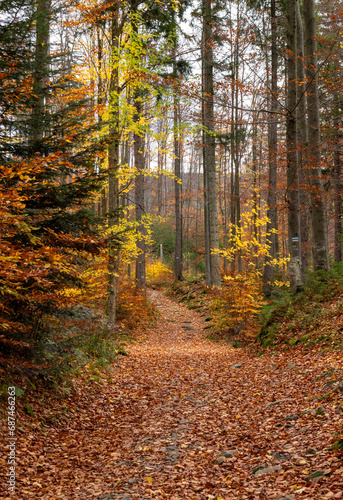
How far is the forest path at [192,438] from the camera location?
11.8 feet

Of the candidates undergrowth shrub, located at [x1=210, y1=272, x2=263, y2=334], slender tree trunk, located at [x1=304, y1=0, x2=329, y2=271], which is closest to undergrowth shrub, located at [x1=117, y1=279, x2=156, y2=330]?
undergrowth shrub, located at [x1=210, y1=272, x2=263, y2=334]

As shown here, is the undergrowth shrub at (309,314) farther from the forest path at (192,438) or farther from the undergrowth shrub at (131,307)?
the undergrowth shrub at (131,307)

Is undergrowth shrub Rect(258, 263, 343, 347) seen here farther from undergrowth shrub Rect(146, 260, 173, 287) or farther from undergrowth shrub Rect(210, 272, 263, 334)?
undergrowth shrub Rect(146, 260, 173, 287)

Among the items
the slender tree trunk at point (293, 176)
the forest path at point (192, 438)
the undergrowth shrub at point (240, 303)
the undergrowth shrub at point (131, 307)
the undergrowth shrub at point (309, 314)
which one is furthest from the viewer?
the undergrowth shrub at point (131, 307)

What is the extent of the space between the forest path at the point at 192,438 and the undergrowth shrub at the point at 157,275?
52.7 feet

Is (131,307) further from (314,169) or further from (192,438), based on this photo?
(192,438)

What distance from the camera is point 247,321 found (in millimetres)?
11133

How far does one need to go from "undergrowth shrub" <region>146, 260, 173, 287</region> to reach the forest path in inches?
633

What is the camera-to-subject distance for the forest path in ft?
11.8

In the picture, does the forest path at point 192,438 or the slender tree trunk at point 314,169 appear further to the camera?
the slender tree trunk at point 314,169

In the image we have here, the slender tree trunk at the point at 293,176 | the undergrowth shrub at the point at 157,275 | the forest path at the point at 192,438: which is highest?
the slender tree trunk at the point at 293,176

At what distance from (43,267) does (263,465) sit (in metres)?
3.53

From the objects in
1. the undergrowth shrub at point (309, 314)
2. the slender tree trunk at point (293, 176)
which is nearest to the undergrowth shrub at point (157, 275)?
the undergrowth shrub at point (309, 314)

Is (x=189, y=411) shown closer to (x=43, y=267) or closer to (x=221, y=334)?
(x=43, y=267)
